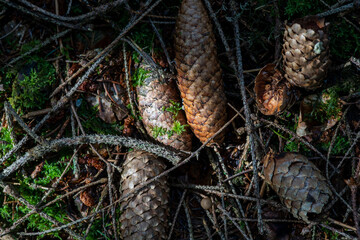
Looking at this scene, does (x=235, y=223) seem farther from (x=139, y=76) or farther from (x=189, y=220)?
(x=139, y=76)

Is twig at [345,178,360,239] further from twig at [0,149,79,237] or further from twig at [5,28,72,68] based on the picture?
twig at [5,28,72,68]

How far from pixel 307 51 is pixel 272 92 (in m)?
0.42

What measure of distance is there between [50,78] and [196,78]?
1363mm

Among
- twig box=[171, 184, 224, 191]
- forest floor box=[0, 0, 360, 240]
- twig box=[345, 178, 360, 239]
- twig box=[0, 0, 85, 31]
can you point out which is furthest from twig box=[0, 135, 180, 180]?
twig box=[345, 178, 360, 239]

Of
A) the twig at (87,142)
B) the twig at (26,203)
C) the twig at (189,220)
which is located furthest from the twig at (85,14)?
the twig at (189,220)

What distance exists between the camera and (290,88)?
223cm

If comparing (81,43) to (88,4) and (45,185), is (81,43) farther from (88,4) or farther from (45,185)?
(45,185)

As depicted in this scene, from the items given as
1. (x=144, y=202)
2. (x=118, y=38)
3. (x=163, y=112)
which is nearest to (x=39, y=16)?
(x=118, y=38)

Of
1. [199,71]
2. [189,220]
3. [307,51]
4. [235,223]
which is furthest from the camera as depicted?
[189,220]

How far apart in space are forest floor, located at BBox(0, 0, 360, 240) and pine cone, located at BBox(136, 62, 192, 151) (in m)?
0.09

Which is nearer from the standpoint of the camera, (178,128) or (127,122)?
(178,128)

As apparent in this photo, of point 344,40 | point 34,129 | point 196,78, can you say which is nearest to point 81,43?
point 34,129

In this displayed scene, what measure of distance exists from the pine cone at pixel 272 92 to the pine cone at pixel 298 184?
1.31 ft

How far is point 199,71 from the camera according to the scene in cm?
220
